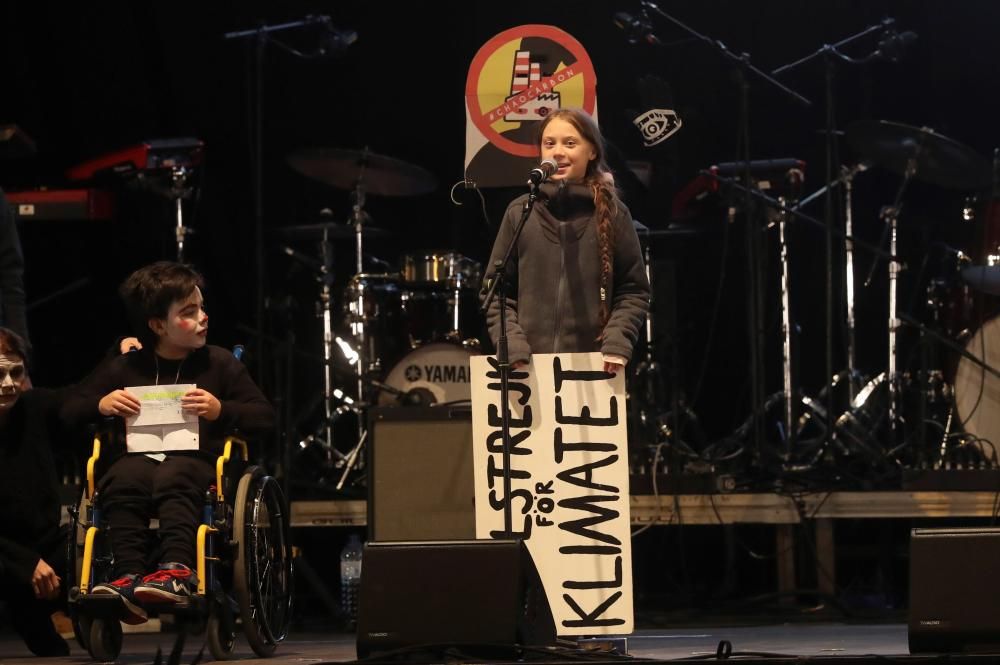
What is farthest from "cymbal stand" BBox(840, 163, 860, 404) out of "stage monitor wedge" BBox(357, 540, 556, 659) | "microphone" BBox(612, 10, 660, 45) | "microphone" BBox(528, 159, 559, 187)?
"stage monitor wedge" BBox(357, 540, 556, 659)

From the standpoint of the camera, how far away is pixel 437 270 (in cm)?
687

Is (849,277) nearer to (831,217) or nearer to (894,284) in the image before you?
(894,284)

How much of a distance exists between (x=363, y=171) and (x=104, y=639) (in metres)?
3.41

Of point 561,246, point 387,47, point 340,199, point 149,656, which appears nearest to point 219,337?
point 340,199

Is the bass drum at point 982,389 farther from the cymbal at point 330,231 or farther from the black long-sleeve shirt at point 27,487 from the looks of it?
the black long-sleeve shirt at point 27,487

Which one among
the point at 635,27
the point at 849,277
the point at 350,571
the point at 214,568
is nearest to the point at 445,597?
the point at 214,568

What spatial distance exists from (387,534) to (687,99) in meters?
3.43

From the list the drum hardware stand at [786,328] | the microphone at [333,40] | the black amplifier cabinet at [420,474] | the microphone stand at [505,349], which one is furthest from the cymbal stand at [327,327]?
the microphone stand at [505,349]

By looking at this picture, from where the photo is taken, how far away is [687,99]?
24.4ft

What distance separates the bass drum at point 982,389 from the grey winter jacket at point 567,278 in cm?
266

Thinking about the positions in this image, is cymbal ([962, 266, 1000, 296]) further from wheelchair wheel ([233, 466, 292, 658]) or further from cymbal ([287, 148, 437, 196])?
wheelchair wheel ([233, 466, 292, 658])

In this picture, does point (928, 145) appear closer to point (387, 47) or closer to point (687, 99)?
point (687, 99)

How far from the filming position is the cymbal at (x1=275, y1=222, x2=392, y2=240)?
23.6 ft

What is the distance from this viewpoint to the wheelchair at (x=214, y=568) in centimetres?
384
